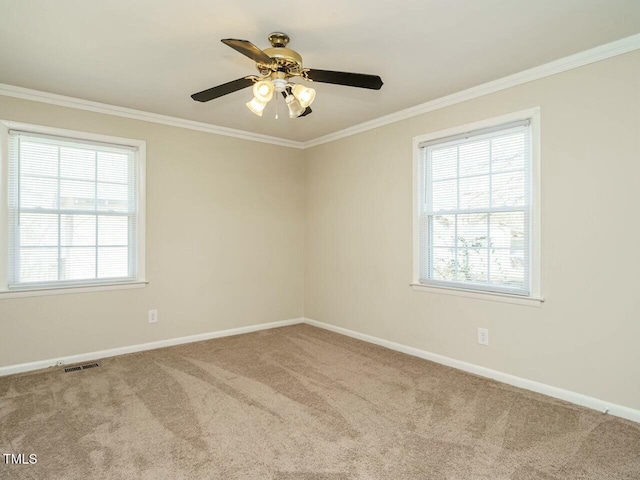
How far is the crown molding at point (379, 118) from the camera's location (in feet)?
8.63

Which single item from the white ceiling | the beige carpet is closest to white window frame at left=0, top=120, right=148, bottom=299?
the white ceiling

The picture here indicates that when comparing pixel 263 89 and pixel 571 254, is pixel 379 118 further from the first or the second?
pixel 571 254

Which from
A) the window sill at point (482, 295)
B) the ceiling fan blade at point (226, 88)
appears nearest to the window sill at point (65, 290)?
the ceiling fan blade at point (226, 88)

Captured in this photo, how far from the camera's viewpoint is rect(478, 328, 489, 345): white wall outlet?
3.27m

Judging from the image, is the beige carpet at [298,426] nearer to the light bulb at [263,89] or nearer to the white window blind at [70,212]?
the white window blind at [70,212]

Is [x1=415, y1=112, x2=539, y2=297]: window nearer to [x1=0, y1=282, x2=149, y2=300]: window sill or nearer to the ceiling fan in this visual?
the ceiling fan

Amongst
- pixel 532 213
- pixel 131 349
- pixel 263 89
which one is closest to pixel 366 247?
pixel 532 213

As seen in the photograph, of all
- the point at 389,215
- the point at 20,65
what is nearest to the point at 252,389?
the point at 389,215

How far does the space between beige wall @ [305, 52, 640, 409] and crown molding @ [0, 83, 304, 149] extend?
70.5 inches

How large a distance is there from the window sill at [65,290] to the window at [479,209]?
291 centimetres

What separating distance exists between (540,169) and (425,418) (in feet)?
6.54

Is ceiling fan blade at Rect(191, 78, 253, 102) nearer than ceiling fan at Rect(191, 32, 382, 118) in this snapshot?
No

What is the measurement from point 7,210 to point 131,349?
→ 5.50ft

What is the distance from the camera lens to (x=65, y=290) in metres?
3.60
